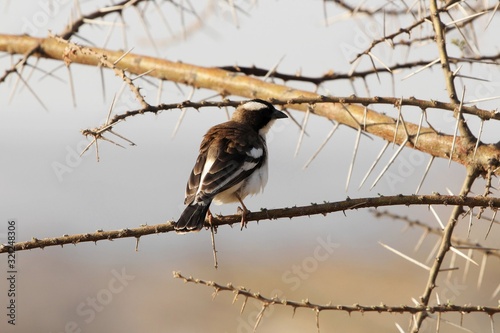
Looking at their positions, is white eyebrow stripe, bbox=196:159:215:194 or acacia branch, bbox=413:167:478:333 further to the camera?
white eyebrow stripe, bbox=196:159:215:194

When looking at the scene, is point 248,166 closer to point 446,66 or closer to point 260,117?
point 260,117

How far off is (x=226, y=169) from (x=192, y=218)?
2.74ft

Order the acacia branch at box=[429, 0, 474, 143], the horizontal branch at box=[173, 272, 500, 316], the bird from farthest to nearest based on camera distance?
the bird → the acacia branch at box=[429, 0, 474, 143] → the horizontal branch at box=[173, 272, 500, 316]

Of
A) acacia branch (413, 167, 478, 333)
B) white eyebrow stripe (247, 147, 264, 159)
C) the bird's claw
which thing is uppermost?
white eyebrow stripe (247, 147, 264, 159)

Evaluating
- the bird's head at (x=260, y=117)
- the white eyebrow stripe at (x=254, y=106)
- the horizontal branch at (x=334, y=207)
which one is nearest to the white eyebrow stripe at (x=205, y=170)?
the white eyebrow stripe at (x=254, y=106)

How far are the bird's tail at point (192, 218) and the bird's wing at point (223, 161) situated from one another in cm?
15

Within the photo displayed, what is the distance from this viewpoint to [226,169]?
4.84 metres

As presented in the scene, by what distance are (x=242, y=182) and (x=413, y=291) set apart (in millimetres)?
9199

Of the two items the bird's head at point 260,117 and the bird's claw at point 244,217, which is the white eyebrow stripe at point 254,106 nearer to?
the bird's head at point 260,117

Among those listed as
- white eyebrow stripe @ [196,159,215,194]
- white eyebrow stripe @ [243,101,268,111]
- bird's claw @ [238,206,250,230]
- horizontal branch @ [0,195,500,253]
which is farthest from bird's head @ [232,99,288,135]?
horizontal branch @ [0,195,500,253]

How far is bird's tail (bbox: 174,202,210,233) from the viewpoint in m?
3.81

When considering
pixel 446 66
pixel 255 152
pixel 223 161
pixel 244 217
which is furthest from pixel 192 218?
pixel 446 66

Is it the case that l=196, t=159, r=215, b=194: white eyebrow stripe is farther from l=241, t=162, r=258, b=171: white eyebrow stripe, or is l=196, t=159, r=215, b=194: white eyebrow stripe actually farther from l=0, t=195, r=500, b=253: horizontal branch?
l=0, t=195, r=500, b=253: horizontal branch

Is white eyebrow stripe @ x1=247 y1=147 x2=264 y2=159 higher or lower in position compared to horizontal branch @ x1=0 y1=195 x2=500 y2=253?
higher
